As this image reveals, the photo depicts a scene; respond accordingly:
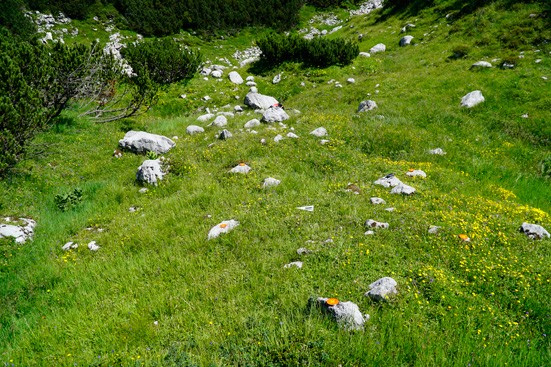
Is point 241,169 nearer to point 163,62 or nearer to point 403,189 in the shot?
point 403,189

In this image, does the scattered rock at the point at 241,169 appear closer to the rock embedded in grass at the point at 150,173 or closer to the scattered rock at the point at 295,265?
the rock embedded in grass at the point at 150,173

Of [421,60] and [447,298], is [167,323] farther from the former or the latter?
[421,60]

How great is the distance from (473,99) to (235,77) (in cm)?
1559

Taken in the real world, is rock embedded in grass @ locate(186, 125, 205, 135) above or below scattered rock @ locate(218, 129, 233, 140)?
above

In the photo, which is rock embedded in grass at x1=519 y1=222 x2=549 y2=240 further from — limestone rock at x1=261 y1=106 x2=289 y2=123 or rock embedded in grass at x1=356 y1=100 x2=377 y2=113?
limestone rock at x1=261 y1=106 x2=289 y2=123

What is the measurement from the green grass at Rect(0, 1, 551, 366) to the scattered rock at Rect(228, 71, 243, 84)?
975 centimetres

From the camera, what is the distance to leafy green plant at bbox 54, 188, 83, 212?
736 cm

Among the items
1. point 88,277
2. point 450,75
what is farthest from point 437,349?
point 450,75

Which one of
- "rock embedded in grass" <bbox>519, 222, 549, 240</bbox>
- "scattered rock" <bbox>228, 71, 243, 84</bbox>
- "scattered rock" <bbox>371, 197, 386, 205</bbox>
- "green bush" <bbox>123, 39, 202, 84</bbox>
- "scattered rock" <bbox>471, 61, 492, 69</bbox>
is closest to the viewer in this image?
"rock embedded in grass" <bbox>519, 222, 549, 240</bbox>

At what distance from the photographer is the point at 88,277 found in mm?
4930

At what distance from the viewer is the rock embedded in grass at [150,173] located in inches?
335

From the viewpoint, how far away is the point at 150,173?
854 cm

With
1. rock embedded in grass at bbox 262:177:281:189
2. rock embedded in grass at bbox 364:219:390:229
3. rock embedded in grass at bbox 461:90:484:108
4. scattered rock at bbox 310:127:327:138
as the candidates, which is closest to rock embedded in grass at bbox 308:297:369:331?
rock embedded in grass at bbox 364:219:390:229

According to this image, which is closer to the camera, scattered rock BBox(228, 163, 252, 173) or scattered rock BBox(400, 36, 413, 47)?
scattered rock BBox(228, 163, 252, 173)
